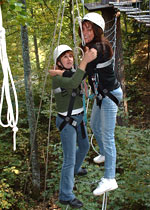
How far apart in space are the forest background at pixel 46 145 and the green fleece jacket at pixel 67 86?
0.37 ft

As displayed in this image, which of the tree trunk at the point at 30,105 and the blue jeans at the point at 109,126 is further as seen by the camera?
the tree trunk at the point at 30,105

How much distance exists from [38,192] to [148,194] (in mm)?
2907

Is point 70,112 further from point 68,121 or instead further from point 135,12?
point 135,12

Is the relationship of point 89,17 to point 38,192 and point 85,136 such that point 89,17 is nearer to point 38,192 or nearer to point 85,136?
point 85,136

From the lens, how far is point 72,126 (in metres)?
2.16

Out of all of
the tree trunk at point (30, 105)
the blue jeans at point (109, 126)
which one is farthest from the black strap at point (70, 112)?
the tree trunk at point (30, 105)

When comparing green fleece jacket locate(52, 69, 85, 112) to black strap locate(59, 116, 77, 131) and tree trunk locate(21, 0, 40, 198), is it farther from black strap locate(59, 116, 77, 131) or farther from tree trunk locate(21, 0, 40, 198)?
tree trunk locate(21, 0, 40, 198)

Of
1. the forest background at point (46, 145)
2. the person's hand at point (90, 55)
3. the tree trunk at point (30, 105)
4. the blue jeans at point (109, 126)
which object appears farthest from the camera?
the tree trunk at point (30, 105)

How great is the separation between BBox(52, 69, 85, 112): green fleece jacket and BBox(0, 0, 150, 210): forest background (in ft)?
0.37

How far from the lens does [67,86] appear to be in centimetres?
198

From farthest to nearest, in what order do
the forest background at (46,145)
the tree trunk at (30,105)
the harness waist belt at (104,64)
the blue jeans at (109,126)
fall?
the tree trunk at (30,105)
the forest background at (46,145)
the blue jeans at (109,126)
the harness waist belt at (104,64)

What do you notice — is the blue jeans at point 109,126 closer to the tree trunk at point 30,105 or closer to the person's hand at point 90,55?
the person's hand at point 90,55

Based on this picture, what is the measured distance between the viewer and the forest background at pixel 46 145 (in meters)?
4.08

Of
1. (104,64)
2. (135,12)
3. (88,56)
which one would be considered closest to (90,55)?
(88,56)
